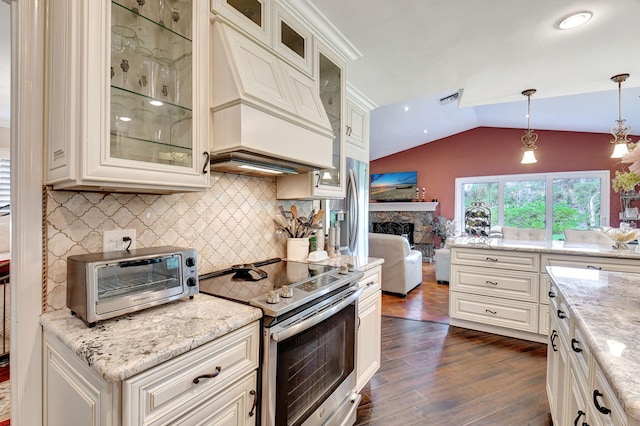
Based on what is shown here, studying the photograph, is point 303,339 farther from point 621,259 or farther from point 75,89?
point 621,259

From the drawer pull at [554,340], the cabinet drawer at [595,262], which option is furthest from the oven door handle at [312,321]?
the cabinet drawer at [595,262]

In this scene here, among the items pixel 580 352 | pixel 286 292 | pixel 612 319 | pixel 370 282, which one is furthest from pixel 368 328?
pixel 612 319

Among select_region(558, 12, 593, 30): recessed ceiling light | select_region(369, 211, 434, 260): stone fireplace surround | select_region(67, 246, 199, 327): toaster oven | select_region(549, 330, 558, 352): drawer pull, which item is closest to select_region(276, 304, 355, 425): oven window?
select_region(67, 246, 199, 327): toaster oven

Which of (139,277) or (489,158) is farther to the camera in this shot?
(489,158)

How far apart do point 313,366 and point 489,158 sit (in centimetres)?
764

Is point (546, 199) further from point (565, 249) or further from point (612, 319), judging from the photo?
point (612, 319)

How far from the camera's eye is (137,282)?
1.12 meters

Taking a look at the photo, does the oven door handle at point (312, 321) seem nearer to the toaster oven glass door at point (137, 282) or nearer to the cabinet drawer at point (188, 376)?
the cabinet drawer at point (188, 376)

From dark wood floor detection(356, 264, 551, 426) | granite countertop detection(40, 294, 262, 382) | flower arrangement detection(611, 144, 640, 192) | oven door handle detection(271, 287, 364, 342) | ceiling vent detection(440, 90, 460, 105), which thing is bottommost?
dark wood floor detection(356, 264, 551, 426)

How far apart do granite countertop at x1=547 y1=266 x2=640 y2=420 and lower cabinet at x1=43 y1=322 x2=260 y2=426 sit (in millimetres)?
1057

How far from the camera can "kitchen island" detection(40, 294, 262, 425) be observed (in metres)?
0.79

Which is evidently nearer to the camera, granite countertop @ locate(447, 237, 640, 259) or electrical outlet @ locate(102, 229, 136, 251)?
electrical outlet @ locate(102, 229, 136, 251)

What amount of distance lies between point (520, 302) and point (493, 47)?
92.6 inches

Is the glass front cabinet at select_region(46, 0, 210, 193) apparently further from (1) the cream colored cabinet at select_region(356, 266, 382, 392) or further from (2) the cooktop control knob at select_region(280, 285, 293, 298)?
(1) the cream colored cabinet at select_region(356, 266, 382, 392)
